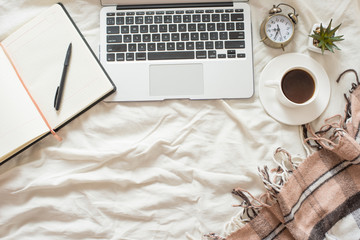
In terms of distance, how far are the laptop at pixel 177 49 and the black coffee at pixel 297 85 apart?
74mm

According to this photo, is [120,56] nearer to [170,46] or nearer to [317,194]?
[170,46]

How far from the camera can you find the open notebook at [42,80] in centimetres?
77

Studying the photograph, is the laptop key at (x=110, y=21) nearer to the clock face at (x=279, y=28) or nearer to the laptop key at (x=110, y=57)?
the laptop key at (x=110, y=57)

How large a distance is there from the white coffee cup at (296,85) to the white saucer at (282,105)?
3cm

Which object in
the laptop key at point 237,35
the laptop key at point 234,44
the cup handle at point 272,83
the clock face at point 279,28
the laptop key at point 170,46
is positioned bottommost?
the cup handle at point 272,83

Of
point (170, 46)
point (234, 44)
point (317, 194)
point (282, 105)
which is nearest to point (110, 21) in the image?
point (170, 46)

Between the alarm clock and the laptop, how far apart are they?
0.04 meters

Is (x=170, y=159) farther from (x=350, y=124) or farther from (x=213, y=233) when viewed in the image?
(x=350, y=124)

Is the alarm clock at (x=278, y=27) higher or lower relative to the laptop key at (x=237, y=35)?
higher

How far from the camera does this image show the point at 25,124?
77 centimetres

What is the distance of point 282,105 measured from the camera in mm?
783

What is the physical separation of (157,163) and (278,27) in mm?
402

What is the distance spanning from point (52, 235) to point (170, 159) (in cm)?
30

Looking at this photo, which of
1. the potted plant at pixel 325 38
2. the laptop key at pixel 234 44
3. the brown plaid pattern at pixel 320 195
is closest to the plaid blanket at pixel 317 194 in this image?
the brown plaid pattern at pixel 320 195
